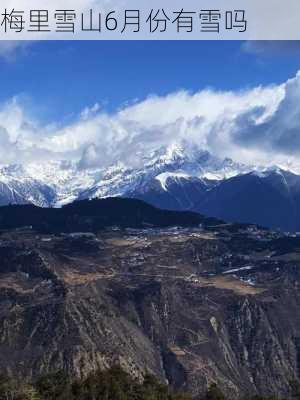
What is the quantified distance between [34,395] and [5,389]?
25.4 feet

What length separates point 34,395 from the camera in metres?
193

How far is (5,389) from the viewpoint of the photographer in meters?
196
